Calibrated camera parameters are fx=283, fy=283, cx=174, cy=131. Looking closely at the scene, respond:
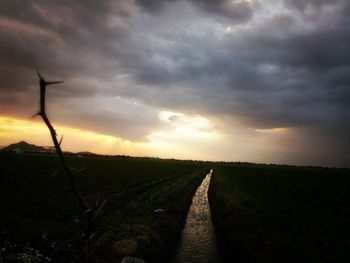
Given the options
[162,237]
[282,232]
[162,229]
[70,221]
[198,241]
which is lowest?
[198,241]

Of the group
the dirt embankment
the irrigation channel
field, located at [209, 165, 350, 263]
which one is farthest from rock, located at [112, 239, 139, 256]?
field, located at [209, 165, 350, 263]

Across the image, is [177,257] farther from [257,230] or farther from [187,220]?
[187,220]

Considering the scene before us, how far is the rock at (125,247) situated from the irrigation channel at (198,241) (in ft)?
11.2

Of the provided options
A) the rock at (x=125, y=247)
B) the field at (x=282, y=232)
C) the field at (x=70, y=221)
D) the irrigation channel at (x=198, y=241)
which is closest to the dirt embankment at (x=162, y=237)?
the field at (x=70, y=221)

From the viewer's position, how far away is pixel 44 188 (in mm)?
32219

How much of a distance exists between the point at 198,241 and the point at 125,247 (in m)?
7.27

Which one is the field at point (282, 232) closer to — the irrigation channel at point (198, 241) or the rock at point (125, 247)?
the irrigation channel at point (198, 241)

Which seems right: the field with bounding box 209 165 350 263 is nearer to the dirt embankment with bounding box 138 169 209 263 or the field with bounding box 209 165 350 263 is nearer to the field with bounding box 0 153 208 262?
the dirt embankment with bounding box 138 169 209 263

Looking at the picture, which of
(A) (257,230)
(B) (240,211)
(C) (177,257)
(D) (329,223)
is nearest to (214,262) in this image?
(C) (177,257)

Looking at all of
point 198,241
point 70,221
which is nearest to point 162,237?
point 198,241

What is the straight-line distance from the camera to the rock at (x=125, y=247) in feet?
42.1

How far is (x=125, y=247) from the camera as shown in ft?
43.1

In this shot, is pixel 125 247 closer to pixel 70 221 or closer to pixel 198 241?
pixel 70 221

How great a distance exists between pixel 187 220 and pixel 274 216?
24.2 feet
